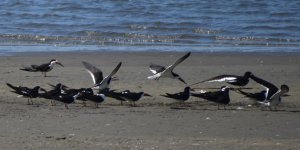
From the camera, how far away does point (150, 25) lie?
94.6ft

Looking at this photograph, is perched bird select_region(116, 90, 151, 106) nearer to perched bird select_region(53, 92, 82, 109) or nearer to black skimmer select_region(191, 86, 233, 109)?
perched bird select_region(53, 92, 82, 109)

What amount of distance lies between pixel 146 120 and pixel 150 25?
17993 millimetres

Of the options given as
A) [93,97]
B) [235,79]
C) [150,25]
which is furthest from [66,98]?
[150,25]

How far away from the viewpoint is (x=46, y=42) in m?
24.1

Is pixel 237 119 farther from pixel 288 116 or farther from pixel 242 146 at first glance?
pixel 242 146

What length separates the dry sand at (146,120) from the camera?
9461mm

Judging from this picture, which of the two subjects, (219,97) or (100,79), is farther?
(100,79)

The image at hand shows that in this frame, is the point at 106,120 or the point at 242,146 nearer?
the point at 242,146

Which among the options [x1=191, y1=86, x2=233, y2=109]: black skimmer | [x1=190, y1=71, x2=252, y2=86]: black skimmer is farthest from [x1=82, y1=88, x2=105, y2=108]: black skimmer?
[x1=190, y1=71, x2=252, y2=86]: black skimmer

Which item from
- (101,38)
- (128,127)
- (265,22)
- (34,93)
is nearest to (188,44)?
(101,38)

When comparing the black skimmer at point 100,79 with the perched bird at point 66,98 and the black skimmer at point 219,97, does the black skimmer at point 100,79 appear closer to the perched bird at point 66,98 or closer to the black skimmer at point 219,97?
the perched bird at point 66,98

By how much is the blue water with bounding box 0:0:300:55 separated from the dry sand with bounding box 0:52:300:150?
19.2 ft

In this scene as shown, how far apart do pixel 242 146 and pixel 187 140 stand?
763mm

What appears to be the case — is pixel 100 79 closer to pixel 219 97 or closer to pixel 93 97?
pixel 93 97
